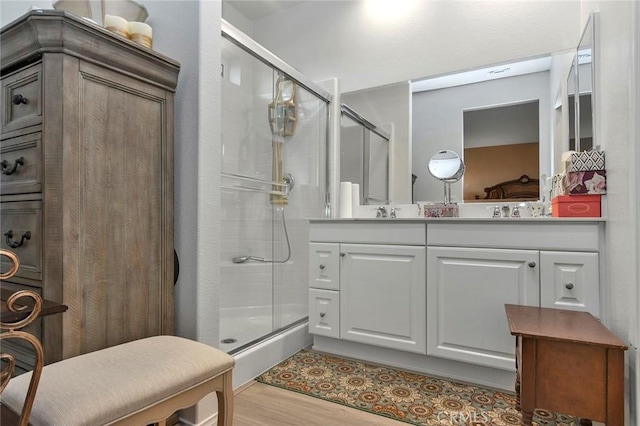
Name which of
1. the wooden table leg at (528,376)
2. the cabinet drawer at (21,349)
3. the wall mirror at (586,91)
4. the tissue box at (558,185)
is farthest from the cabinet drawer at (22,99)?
→ the wall mirror at (586,91)

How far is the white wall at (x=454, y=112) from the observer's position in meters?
2.18

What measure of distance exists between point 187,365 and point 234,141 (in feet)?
5.09

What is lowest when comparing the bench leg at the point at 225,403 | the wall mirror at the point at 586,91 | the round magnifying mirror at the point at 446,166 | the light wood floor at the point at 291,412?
the light wood floor at the point at 291,412

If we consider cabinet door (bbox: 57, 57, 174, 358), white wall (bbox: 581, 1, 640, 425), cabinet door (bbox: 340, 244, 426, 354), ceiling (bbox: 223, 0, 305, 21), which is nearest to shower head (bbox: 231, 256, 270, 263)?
cabinet door (bbox: 340, 244, 426, 354)

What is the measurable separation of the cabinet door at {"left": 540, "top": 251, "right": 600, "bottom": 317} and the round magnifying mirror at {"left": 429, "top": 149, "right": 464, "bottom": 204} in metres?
0.77

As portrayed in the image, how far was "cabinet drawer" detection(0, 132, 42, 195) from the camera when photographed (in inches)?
45.8

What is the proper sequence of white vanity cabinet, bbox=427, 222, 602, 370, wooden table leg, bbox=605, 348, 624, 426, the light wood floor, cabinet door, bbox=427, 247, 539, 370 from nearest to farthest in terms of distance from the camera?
wooden table leg, bbox=605, 348, 624, 426 < the light wood floor < white vanity cabinet, bbox=427, 222, 602, 370 < cabinet door, bbox=427, 247, 539, 370

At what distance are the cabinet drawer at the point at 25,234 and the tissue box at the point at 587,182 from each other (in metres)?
2.06

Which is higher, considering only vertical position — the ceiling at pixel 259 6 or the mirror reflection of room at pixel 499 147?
the ceiling at pixel 259 6

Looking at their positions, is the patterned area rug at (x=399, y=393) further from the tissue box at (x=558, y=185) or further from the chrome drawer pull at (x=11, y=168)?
the chrome drawer pull at (x=11, y=168)

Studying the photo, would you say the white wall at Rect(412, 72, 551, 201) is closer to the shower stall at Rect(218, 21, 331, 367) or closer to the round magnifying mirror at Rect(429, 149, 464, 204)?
the round magnifying mirror at Rect(429, 149, 464, 204)

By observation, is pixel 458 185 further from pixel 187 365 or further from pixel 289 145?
pixel 187 365

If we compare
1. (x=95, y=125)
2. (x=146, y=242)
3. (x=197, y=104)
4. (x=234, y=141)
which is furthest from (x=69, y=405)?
(x=234, y=141)

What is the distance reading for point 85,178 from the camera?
1.19m
